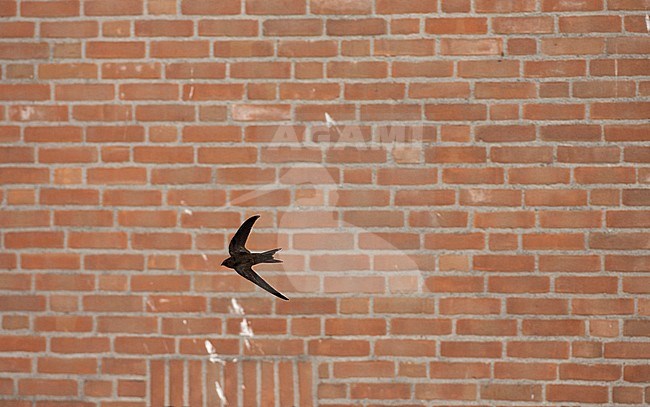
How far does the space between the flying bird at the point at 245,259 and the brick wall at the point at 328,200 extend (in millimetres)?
45

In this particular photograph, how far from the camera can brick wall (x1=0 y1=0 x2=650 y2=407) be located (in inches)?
70.4

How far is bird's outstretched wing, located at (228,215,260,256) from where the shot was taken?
1757 millimetres

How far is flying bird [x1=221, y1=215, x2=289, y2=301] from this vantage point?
1.77 meters

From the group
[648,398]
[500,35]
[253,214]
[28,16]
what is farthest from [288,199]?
[648,398]

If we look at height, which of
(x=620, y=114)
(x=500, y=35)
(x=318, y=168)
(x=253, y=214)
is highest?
(x=500, y=35)

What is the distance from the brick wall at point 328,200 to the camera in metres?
1.79

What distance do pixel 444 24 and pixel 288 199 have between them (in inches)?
26.1

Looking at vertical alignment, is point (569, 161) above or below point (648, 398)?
above

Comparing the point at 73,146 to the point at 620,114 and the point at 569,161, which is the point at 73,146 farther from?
the point at 620,114

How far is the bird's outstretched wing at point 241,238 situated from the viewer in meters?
1.76

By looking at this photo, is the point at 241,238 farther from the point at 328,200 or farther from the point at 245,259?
the point at 328,200

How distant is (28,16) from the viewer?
1853 millimetres

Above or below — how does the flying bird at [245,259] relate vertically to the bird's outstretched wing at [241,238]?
below

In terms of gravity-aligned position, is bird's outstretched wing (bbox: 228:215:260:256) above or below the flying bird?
above
